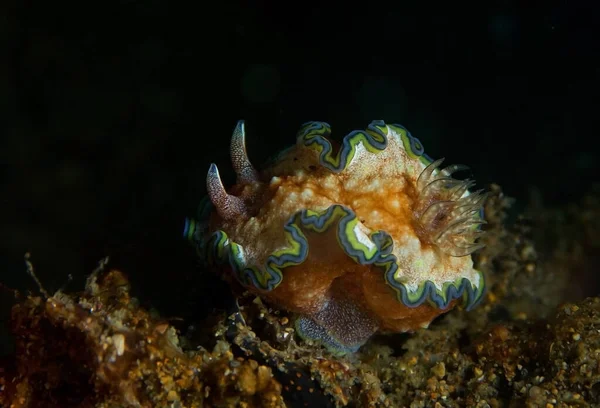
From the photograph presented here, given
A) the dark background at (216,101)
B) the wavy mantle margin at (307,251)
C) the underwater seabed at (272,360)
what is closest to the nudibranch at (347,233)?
the wavy mantle margin at (307,251)

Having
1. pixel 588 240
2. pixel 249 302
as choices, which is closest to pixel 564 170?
pixel 588 240

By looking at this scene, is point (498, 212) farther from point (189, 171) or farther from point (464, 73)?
point (189, 171)

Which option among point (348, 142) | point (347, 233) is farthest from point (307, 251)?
point (348, 142)

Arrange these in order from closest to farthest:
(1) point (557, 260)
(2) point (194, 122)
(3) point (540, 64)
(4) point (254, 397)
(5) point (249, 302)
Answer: (4) point (254, 397) < (5) point (249, 302) < (3) point (540, 64) < (1) point (557, 260) < (2) point (194, 122)

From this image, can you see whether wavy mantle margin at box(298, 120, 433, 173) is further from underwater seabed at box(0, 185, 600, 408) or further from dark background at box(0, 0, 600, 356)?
underwater seabed at box(0, 185, 600, 408)

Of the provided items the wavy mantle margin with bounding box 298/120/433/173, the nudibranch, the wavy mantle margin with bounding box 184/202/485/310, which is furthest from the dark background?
the wavy mantle margin with bounding box 184/202/485/310

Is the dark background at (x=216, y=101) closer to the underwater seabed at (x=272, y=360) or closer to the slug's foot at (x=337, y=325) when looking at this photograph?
the underwater seabed at (x=272, y=360)

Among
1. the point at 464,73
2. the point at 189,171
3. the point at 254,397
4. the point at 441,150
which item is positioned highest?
the point at 464,73

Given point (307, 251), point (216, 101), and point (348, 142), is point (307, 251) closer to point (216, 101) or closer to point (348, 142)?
point (348, 142)
